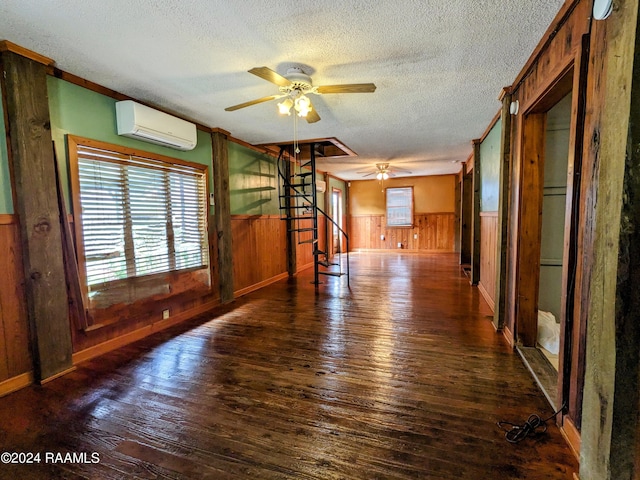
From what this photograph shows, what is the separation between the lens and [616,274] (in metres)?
1.13

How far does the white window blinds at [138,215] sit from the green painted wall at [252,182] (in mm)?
734

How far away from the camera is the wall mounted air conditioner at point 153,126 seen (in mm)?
2908

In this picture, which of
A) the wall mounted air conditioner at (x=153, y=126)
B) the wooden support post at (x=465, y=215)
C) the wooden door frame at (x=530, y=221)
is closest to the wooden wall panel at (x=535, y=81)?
the wooden door frame at (x=530, y=221)

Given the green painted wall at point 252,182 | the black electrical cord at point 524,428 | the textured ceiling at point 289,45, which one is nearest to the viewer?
the black electrical cord at point 524,428

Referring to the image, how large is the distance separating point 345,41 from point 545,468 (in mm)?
2649

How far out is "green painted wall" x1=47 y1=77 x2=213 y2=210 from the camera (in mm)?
2486

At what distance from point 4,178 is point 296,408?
260cm

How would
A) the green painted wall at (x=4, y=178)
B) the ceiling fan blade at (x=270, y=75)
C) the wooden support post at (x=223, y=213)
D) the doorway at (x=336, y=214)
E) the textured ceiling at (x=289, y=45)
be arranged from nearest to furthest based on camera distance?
1. the textured ceiling at (x=289, y=45)
2. the ceiling fan blade at (x=270, y=75)
3. the green painted wall at (x=4, y=178)
4. the wooden support post at (x=223, y=213)
5. the doorway at (x=336, y=214)

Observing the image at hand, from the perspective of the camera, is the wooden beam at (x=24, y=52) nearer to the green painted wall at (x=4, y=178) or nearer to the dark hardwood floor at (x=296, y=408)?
the green painted wall at (x=4, y=178)

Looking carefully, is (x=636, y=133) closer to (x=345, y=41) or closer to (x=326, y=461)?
(x=345, y=41)

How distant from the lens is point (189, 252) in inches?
150

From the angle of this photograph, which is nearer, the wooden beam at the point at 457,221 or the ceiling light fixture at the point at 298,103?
the ceiling light fixture at the point at 298,103

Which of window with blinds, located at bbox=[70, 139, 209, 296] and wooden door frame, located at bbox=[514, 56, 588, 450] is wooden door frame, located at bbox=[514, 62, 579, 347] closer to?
wooden door frame, located at bbox=[514, 56, 588, 450]

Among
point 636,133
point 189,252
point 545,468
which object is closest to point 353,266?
point 189,252
